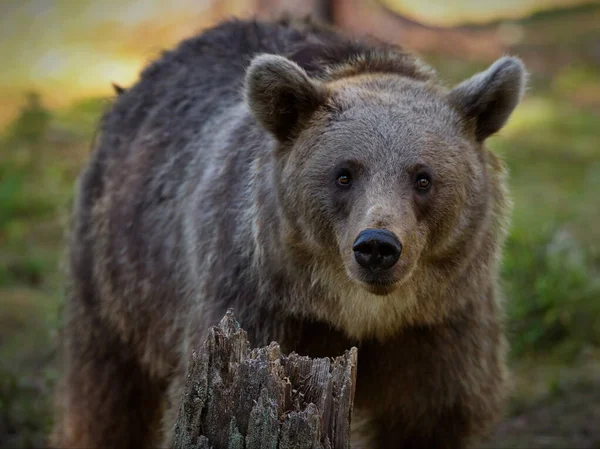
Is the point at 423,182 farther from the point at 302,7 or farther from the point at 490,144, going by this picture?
the point at 302,7

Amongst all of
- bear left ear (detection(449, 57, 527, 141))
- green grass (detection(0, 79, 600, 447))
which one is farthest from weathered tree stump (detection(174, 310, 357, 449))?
green grass (detection(0, 79, 600, 447))

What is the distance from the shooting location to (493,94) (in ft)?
16.9

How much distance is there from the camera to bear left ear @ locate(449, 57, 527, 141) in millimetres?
5133

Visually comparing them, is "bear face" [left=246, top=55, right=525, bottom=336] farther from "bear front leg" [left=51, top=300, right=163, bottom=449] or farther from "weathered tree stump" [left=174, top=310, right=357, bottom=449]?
"bear front leg" [left=51, top=300, right=163, bottom=449]

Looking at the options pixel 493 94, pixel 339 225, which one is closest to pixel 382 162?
pixel 339 225

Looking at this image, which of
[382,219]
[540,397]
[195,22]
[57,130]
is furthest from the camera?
[195,22]

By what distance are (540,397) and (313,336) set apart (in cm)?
362

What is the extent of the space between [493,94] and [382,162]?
79cm

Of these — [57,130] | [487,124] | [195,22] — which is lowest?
[487,124]

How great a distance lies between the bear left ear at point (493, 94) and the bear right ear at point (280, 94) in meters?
0.72

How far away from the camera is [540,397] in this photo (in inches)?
323

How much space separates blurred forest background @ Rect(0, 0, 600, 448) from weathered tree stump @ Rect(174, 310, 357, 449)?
13.0ft

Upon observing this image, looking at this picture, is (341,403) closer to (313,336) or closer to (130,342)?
(313,336)

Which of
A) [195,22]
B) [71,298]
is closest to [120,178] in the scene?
[71,298]
